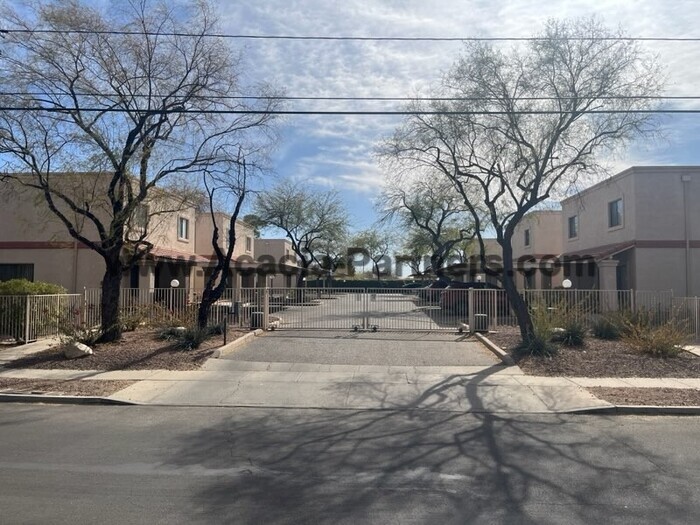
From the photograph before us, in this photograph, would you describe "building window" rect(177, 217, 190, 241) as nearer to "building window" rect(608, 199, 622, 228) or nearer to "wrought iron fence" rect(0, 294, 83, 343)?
"wrought iron fence" rect(0, 294, 83, 343)

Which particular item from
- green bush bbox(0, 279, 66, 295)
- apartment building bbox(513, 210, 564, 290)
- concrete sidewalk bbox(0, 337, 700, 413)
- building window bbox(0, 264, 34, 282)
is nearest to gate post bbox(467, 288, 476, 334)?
concrete sidewalk bbox(0, 337, 700, 413)

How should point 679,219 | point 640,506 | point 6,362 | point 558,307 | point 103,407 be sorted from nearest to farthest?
point 640,506 < point 103,407 < point 6,362 < point 558,307 < point 679,219

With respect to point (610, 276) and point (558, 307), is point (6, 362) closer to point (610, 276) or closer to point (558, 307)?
point (558, 307)

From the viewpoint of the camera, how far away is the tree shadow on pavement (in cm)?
488

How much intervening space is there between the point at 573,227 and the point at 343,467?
2831 cm

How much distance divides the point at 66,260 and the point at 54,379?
1249 centimetres

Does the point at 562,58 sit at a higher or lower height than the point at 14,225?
higher

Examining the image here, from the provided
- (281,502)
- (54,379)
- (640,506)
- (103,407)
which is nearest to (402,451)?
(281,502)

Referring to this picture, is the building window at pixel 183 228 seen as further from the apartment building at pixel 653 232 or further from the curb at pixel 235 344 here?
the apartment building at pixel 653 232

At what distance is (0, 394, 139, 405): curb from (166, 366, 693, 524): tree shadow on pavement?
2.46 meters

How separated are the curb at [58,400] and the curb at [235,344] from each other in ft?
12.7

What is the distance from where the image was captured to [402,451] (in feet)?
22.2

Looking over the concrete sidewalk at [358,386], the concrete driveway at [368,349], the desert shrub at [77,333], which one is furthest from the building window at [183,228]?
the concrete sidewalk at [358,386]

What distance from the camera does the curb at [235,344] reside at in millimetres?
13473
